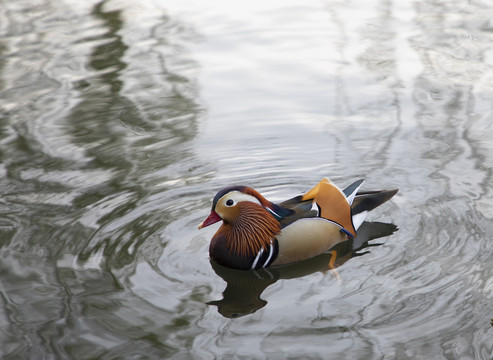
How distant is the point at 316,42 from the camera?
10242mm

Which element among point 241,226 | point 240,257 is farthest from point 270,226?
point 240,257

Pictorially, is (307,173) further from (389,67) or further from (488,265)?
(389,67)

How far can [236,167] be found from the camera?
6980mm

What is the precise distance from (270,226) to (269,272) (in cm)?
Result: 33

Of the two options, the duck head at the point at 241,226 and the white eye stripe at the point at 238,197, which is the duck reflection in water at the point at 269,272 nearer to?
the duck head at the point at 241,226

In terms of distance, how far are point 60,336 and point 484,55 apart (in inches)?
250

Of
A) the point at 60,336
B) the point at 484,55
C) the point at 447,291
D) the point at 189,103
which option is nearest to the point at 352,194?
the point at 447,291

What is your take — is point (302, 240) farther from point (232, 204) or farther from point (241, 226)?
point (232, 204)

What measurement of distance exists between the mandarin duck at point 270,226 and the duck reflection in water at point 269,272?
5 centimetres

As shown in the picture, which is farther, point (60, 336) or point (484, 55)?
point (484, 55)

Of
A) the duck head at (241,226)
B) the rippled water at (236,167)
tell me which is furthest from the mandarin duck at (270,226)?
the rippled water at (236,167)

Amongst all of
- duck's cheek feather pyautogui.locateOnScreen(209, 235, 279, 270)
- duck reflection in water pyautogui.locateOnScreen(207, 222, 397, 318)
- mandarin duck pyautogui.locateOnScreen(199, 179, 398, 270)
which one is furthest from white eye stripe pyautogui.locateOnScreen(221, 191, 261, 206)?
duck reflection in water pyautogui.locateOnScreen(207, 222, 397, 318)

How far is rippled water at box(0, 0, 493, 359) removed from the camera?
4820 millimetres

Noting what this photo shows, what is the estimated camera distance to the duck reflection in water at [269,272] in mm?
5180
